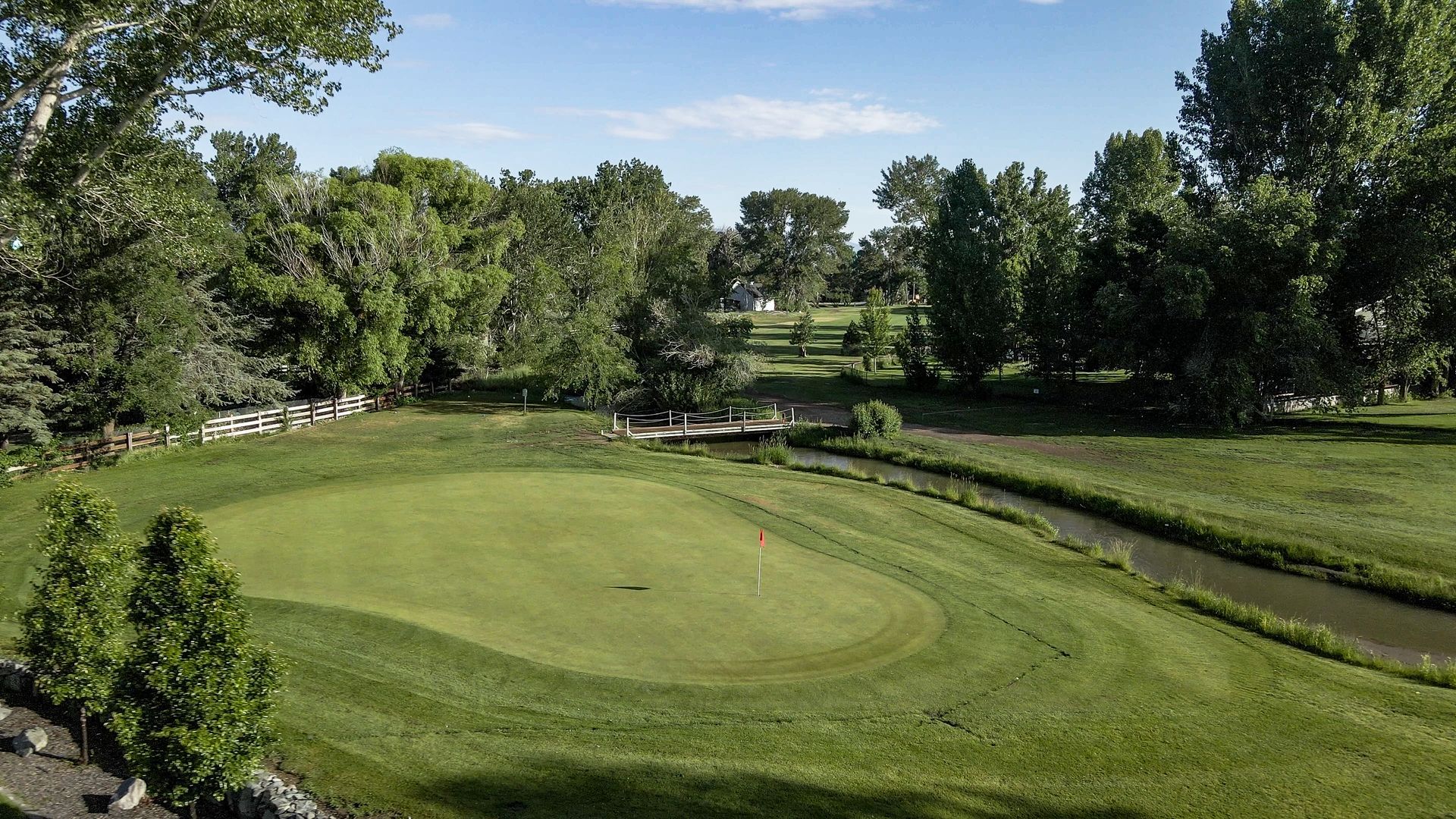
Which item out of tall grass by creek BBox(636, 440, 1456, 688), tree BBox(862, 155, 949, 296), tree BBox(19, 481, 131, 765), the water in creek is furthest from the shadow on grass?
tree BBox(862, 155, 949, 296)

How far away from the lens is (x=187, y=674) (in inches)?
349

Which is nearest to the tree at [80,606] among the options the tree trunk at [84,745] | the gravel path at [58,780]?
the tree trunk at [84,745]

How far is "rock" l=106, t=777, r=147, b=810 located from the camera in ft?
31.3

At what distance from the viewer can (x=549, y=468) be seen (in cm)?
3092

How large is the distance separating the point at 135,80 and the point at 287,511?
10.9 metres

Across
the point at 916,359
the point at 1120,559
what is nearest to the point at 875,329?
the point at 916,359

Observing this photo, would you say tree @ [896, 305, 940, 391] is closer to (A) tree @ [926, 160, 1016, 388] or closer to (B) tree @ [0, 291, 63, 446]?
(A) tree @ [926, 160, 1016, 388]

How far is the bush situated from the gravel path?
33.4 meters

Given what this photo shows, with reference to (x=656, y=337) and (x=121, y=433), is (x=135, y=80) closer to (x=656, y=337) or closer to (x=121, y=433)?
(x=121, y=433)

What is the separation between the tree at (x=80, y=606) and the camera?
417 inches

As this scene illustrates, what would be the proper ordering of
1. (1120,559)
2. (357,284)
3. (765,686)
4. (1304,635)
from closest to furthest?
(765,686) < (1304,635) < (1120,559) < (357,284)

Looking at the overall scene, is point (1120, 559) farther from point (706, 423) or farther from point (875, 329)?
point (875, 329)

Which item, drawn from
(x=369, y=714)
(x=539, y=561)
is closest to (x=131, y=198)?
(x=539, y=561)

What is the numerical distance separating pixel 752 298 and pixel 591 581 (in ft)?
386
